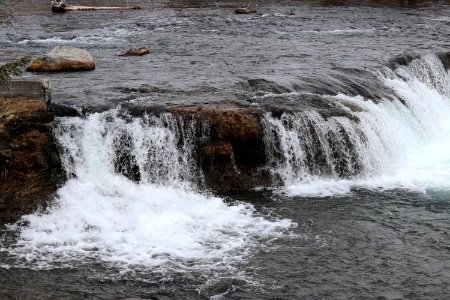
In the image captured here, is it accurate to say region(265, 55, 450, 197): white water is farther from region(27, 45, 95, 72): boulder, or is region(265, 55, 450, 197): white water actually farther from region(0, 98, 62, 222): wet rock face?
region(27, 45, 95, 72): boulder

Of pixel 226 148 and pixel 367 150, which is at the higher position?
pixel 226 148

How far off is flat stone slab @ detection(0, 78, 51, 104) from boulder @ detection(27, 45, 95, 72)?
586 cm

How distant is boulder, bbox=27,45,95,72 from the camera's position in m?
20.1

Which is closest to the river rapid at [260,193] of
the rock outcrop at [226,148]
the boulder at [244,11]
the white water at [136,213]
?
the white water at [136,213]

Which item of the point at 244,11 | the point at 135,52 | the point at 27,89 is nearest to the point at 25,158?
the point at 27,89

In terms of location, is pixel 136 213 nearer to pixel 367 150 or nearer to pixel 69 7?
pixel 367 150

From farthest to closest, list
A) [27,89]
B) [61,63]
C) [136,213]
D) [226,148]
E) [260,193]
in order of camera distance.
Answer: [61,63], [226,148], [260,193], [27,89], [136,213]

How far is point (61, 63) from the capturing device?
20.2m

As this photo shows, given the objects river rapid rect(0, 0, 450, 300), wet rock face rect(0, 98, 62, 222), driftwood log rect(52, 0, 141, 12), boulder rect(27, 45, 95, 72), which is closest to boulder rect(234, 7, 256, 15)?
driftwood log rect(52, 0, 141, 12)

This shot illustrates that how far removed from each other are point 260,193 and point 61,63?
884cm

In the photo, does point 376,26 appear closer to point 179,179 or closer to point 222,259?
point 179,179

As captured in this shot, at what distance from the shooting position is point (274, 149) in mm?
15594

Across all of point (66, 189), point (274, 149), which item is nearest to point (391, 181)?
point (274, 149)

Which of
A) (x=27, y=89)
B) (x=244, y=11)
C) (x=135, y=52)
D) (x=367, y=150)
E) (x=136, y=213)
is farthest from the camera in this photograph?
(x=244, y=11)
